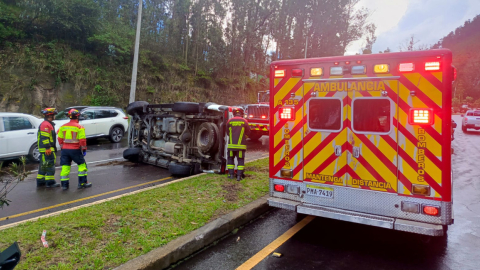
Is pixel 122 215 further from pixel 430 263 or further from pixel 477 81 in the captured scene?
pixel 477 81

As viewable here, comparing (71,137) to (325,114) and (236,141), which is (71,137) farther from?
(325,114)

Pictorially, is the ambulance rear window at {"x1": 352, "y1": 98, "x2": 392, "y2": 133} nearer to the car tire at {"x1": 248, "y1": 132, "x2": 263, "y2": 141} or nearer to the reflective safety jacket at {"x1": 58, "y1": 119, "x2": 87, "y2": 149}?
the reflective safety jacket at {"x1": 58, "y1": 119, "x2": 87, "y2": 149}

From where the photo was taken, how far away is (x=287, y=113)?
4.81 m

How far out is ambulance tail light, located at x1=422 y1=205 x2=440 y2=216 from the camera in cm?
382

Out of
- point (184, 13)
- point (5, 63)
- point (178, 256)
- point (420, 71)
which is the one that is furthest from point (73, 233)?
point (184, 13)

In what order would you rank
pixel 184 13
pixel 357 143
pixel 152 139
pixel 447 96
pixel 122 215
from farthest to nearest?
pixel 184 13 < pixel 152 139 < pixel 122 215 < pixel 357 143 < pixel 447 96

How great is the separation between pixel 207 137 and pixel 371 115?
4.60 m

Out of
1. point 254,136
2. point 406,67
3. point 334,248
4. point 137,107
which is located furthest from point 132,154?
point 406,67

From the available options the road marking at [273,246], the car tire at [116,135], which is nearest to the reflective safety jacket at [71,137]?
the road marking at [273,246]

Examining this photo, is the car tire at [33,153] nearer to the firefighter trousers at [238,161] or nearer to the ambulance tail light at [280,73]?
the firefighter trousers at [238,161]

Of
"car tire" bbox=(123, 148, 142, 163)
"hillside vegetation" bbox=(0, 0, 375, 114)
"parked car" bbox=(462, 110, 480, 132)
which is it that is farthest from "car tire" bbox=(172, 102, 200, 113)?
"parked car" bbox=(462, 110, 480, 132)

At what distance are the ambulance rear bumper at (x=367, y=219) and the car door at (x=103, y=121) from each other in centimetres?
1084

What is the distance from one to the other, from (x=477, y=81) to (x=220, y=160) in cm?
9063

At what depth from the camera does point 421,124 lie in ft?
12.8
